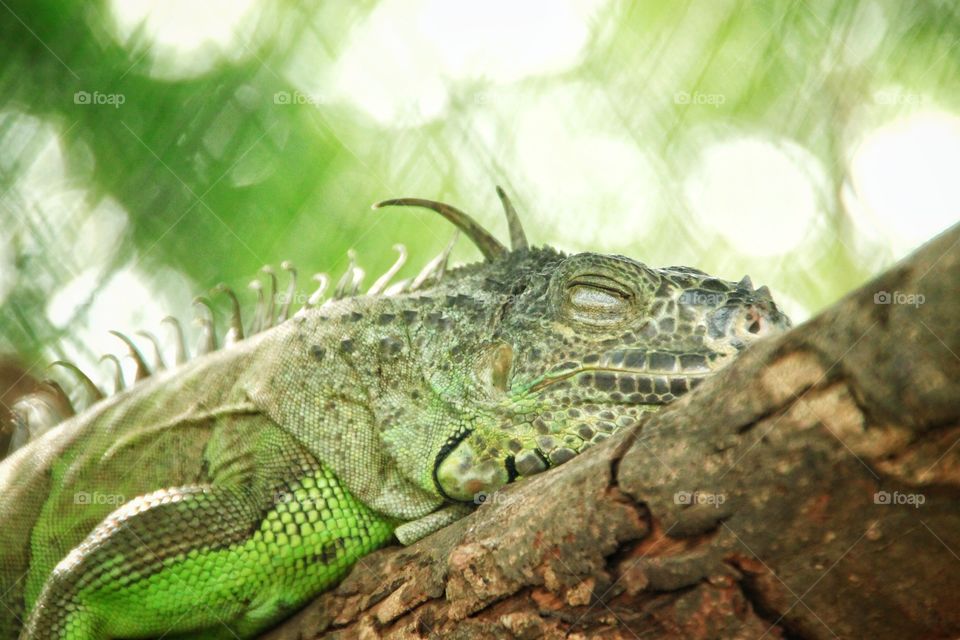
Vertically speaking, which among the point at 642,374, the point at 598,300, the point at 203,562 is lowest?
the point at 203,562

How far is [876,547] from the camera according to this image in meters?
1.95

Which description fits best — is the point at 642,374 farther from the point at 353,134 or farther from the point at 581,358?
the point at 353,134

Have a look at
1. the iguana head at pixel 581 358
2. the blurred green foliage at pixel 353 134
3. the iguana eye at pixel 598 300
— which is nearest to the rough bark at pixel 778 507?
the iguana head at pixel 581 358

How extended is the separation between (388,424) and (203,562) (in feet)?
3.20

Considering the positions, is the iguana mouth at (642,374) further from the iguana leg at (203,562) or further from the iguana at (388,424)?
the iguana leg at (203,562)

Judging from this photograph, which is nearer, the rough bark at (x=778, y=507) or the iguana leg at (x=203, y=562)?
the rough bark at (x=778, y=507)

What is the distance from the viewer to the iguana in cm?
358

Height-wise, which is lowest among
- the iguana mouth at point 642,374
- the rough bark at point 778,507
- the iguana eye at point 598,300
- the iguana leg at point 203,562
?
the rough bark at point 778,507

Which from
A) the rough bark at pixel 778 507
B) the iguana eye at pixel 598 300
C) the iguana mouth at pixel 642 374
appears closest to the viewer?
the rough bark at pixel 778 507

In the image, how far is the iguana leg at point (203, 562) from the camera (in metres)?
3.73

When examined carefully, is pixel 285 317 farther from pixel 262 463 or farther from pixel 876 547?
pixel 876 547

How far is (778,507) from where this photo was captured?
2.07 m

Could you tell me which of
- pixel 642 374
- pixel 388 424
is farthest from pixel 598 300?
pixel 388 424

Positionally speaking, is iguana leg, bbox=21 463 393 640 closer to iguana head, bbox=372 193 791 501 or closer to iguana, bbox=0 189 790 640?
iguana, bbox=0 189 790 640
